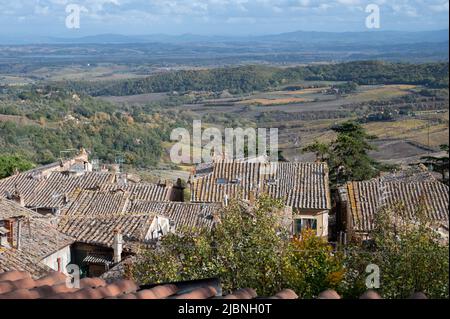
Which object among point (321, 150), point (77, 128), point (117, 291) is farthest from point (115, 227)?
point (77, 128)

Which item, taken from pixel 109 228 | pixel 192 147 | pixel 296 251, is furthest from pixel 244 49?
pixel 296 251

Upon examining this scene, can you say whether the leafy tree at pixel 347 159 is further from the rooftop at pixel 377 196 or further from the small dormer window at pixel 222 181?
the rooftop at pixel 377 196

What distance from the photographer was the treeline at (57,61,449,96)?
58.6 meters

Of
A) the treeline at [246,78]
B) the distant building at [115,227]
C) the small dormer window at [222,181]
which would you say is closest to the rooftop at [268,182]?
the small dormer window at [222,181]

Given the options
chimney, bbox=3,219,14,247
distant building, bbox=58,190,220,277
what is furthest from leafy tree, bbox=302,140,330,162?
chimney, bbox=3,219,14,247

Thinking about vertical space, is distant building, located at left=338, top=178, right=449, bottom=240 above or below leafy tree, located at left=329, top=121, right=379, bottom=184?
above

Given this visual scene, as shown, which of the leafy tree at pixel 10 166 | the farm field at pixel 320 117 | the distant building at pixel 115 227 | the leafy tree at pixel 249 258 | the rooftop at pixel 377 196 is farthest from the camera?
the farm field at pixel 320 117

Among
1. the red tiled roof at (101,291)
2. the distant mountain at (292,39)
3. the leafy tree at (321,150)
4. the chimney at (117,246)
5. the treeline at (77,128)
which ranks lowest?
the treeline at (77,128)

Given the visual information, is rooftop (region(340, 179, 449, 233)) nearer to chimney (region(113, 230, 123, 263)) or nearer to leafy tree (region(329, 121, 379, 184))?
chimney (region(113, 230, 123, 263))

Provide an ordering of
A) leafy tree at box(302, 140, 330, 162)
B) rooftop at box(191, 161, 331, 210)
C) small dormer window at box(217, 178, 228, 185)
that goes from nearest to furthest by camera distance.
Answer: rooftop at box(191, 161, 331, 210) < small dormer window at box(217, 178, 228, 185) < leafy tree at box(302, 140, 330, 162)

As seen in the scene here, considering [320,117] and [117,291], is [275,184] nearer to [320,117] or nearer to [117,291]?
[117,291]

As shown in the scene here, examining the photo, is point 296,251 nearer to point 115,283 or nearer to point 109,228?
point 115,283

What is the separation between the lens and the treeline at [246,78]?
58562 millimetres

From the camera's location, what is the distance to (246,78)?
76.7 m
